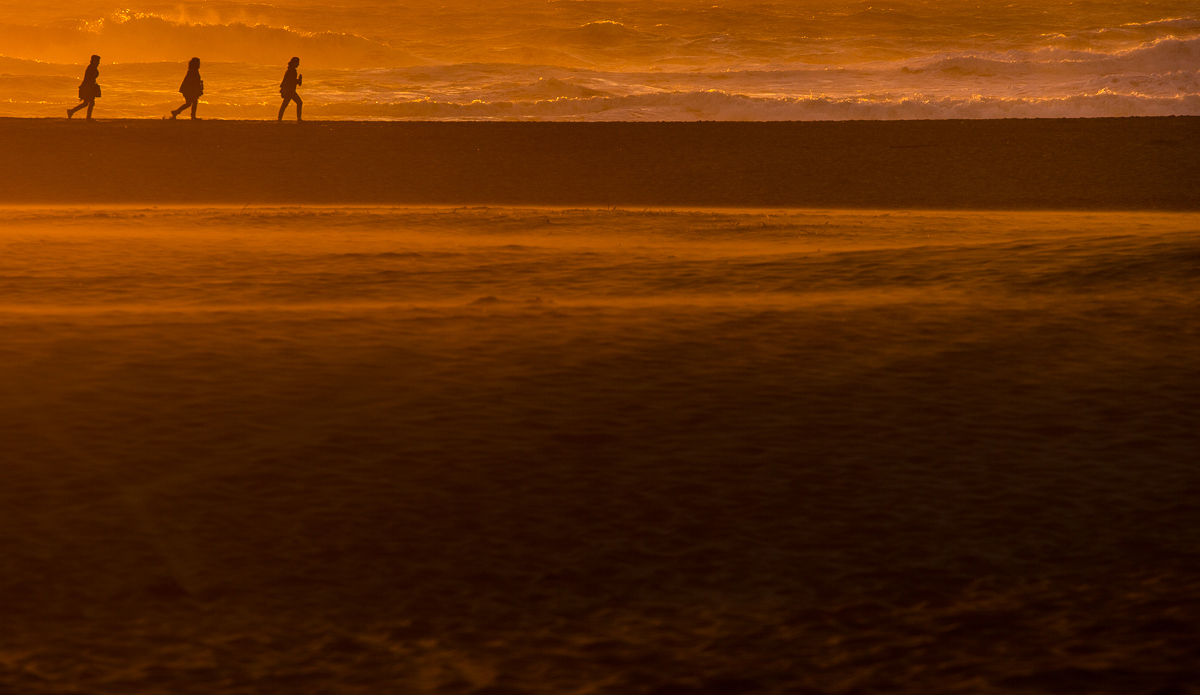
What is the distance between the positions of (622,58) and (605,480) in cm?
4419

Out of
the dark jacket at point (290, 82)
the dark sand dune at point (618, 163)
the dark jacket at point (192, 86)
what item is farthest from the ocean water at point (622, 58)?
the dark sand dune at point (618, 163)

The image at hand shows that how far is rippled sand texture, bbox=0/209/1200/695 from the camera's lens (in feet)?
7.72

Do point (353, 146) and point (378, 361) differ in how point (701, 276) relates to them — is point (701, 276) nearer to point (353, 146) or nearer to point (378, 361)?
point (378, 361)

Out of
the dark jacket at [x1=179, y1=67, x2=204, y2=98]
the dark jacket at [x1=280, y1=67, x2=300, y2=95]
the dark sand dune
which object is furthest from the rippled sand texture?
the dark jacket at [x1=280, y1=67, x2=300, y2=95]

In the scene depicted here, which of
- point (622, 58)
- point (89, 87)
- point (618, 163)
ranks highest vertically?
point (622, 58)

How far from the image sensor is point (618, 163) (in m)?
15.9

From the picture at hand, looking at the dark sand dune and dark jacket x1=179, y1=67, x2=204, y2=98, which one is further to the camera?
dark jacket x1=179, y1=67, x2=204, y2=98

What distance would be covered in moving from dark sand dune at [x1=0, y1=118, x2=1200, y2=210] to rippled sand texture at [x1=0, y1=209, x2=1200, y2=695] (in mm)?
7336

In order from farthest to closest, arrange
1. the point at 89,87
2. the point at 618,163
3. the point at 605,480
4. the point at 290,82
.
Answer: the point at 290,82 → the point at 89,87 → the point at 618,163 → the point at 605,480

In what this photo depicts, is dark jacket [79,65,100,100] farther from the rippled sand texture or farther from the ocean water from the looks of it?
the rippled sand texture

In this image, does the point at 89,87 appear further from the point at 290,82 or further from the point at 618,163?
the point at 618,163

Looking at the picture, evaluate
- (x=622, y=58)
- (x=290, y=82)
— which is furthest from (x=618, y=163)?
(x=622, y=58)

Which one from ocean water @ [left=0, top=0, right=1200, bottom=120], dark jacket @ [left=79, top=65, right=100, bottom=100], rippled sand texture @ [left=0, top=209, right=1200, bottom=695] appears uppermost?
ocean water @ [left=0, top=0, right=1200, bottom=120]

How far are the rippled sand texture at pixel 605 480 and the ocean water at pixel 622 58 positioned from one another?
820 inches
